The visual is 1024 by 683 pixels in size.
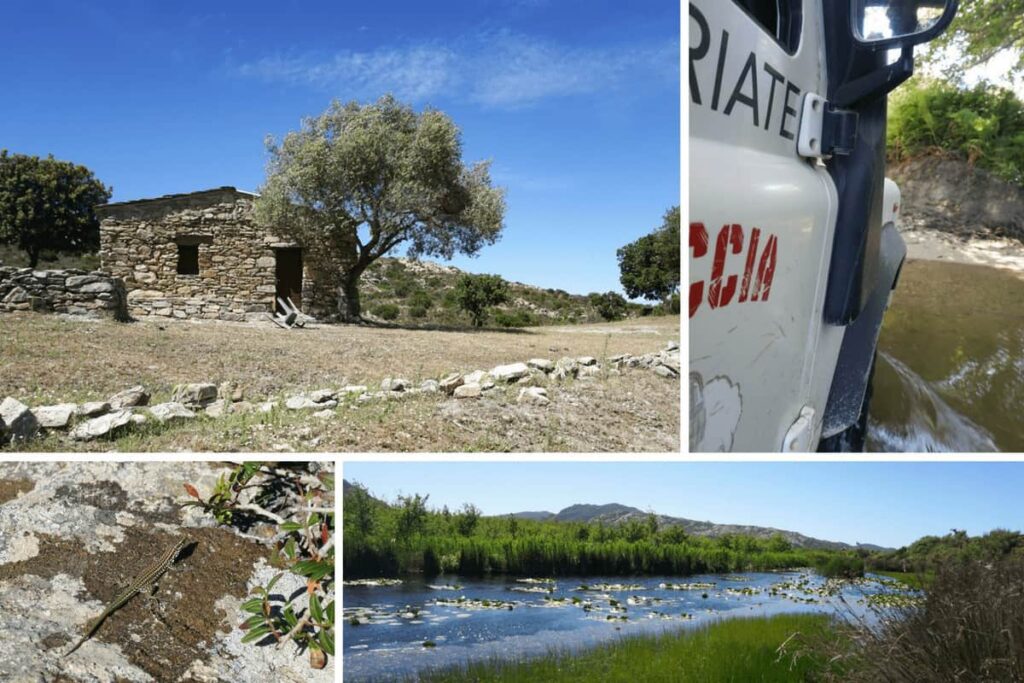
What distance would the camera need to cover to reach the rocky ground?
2006 mm

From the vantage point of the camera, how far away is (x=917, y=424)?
360cm

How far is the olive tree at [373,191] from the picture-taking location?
12.2 feet

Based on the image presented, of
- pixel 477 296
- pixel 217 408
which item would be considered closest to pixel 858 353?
pixel 477 296

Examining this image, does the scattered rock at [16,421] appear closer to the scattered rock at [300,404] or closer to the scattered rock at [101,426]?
the scattered rock at [101,426]

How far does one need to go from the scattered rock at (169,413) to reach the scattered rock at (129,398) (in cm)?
9

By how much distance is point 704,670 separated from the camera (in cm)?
234

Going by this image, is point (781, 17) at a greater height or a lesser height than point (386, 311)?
greater

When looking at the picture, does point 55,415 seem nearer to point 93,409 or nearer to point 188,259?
point 93,409

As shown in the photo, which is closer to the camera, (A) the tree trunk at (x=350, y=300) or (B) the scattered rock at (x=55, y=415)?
(B) the scattered rock at (x=55, y=415)

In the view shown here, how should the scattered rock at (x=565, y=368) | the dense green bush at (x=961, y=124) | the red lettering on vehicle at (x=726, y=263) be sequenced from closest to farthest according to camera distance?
the red lettering on vehicle at (x=726, y=263) → the scattered rock at (x=565, y=368) → the dense green bush at (x=961, y=124)

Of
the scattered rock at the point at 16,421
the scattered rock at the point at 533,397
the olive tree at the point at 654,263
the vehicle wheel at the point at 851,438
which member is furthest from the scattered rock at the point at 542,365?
the scattered rock at the point at 16,421

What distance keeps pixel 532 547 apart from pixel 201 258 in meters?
2.69

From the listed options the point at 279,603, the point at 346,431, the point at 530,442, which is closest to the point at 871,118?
the point at 530,442

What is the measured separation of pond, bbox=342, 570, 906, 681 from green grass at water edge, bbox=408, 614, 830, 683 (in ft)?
0.10
